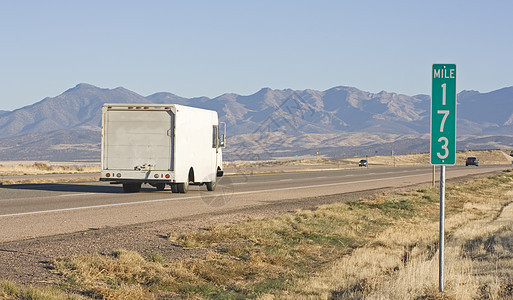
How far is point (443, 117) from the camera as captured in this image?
8.43m

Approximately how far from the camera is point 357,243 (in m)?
14.8

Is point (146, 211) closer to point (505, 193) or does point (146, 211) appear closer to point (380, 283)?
point (380, 283)

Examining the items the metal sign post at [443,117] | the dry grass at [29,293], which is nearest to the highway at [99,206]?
the dry grass at [29,293]

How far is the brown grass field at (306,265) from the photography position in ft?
29.4

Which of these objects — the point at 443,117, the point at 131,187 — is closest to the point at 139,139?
the point at 131,187

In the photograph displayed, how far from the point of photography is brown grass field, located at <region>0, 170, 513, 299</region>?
8961 millimetres

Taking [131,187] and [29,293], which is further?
[131,187]

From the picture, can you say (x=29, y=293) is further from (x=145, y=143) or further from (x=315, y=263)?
(x=145, y=143)

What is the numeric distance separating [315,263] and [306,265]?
293mm

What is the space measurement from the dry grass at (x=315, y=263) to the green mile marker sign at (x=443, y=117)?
5.78 feet

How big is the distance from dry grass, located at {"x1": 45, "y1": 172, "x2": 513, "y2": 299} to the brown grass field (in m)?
0.02

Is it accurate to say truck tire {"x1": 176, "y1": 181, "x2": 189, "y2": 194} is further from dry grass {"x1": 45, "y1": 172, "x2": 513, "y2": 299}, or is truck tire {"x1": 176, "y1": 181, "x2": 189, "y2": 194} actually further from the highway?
dry grass {"x1": 45, "y1": 172, "x2": 513, "y2": 299}

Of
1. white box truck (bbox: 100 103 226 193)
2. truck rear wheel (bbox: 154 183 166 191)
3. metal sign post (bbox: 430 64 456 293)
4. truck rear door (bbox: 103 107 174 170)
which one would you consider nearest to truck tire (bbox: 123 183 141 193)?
truck rear wheel (bbox: 154 183 166 191)

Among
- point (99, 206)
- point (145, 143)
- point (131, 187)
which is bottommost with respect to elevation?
point (99, 206)
